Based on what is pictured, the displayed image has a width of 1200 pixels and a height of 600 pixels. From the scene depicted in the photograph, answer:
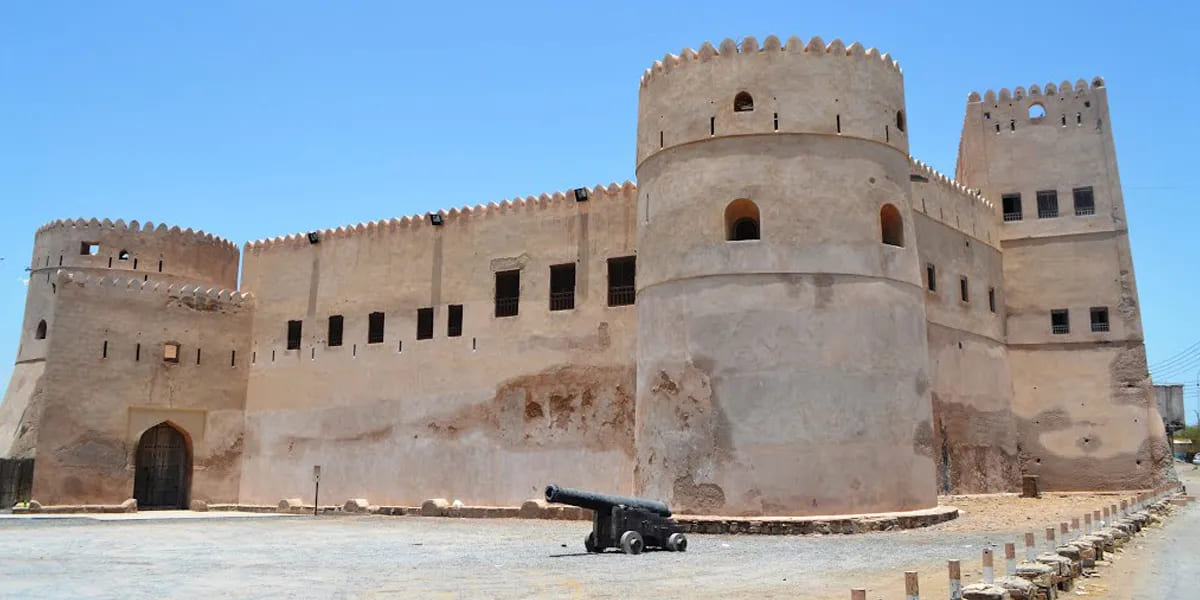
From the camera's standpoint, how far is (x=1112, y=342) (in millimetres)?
21125

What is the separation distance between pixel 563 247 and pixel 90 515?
33.1 ft

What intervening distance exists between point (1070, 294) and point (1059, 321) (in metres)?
0.62

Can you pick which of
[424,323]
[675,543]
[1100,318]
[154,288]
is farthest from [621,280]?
[1100,318]

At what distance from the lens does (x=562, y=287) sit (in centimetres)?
1872

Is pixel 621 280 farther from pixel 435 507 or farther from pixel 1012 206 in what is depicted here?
pixel 1012 206

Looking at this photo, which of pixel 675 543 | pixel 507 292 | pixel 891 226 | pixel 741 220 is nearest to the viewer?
pixel 675 543

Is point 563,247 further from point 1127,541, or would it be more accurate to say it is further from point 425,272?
point 1127,541

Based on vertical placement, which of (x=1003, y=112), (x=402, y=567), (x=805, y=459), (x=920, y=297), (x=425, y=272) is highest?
(x=1003, y=112)

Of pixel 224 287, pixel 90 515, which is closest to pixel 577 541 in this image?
pixel 90 515

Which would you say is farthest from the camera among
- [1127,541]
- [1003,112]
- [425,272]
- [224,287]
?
[224,287]

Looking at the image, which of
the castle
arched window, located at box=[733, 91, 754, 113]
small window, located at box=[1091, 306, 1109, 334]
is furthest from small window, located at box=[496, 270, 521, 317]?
small window, located at box=[1091, 306, 1109, 334]

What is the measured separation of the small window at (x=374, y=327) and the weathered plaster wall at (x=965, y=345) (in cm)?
1078

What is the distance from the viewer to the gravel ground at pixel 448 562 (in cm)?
763

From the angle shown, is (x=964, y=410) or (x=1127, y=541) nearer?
(x=1127, y=541)
